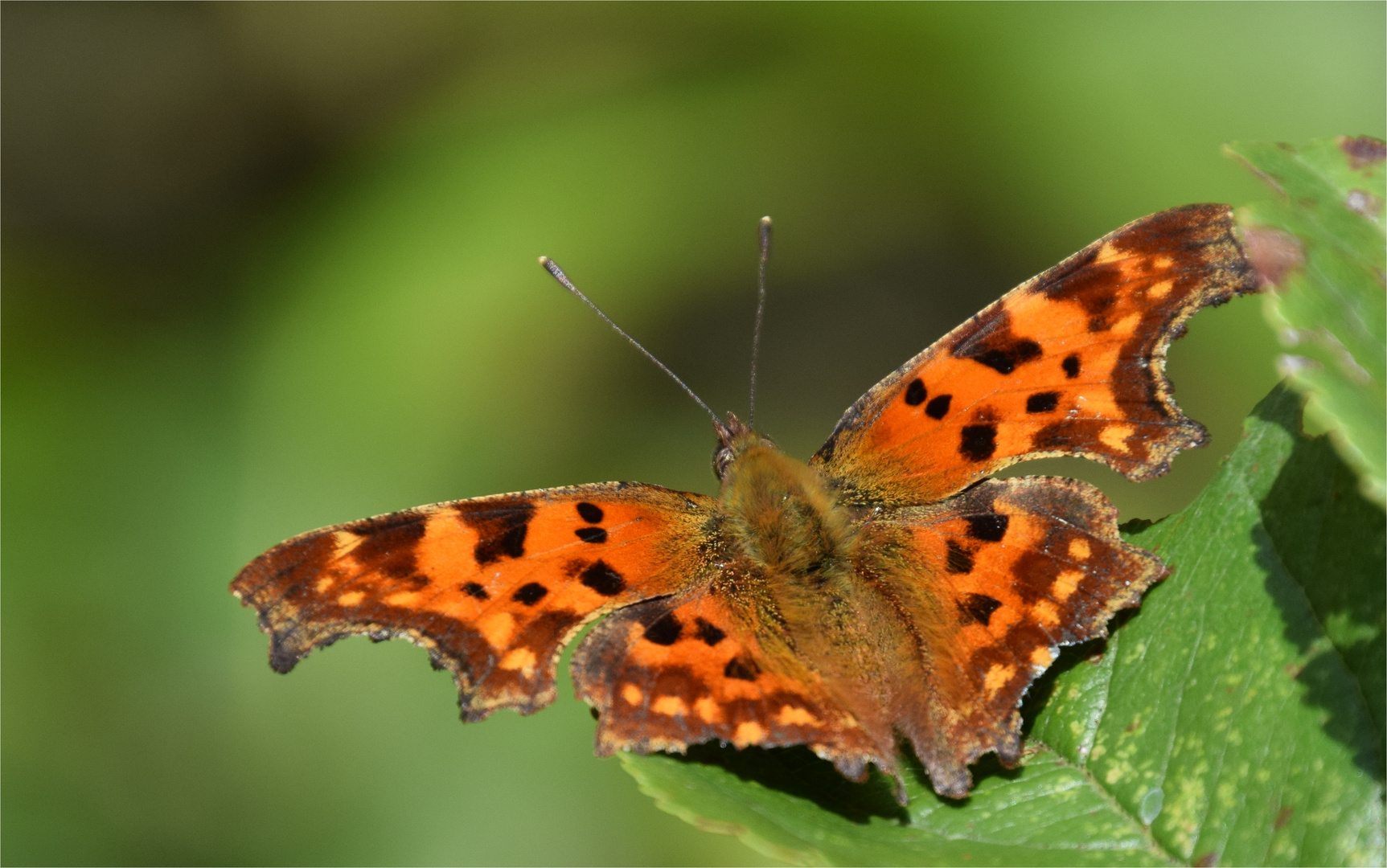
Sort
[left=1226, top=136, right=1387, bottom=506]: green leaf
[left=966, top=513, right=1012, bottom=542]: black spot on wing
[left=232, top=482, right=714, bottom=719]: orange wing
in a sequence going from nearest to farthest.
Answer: [left=1226, top=136, right=1387, bottom=506]: green leaf, [left=232, top=482, right=714, bottom=719]: orange wing, [left=966, top=513, right=1012, bottom=542]: black spot on wing

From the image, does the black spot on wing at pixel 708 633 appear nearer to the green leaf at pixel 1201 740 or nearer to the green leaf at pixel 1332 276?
the green leaf at pixel 1201 740

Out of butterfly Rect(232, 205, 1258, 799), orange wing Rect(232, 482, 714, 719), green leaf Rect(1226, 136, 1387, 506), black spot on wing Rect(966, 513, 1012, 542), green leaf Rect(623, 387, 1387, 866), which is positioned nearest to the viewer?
green leaf Rect(1226, 136, 1387, 506)

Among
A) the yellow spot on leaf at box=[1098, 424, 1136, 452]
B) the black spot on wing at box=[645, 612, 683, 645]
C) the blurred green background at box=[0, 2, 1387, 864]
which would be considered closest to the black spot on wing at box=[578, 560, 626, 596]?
the black spot on wing at box=[645, 612, 683, 645]

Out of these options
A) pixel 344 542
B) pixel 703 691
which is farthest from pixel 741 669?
pixel 344 542

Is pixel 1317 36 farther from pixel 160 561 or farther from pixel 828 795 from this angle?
pixel 160 561

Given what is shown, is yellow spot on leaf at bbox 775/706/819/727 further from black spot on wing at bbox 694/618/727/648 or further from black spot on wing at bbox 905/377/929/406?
black spot on wing at bbox 905/377/929/406

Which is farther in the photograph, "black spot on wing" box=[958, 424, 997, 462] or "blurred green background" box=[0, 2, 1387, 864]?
"blurred green background" box=[0, 2, 1387, 864]

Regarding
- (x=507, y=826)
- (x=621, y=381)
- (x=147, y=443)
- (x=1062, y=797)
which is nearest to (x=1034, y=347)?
(x=1062, y=797)
